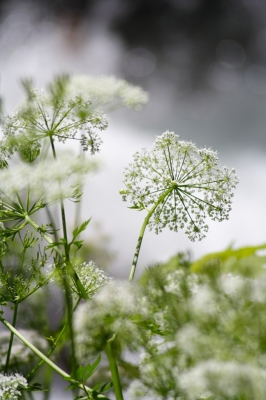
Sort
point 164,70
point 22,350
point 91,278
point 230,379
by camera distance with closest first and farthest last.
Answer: point 230,379 < point 91,278 < point 22,350 < point 164,70

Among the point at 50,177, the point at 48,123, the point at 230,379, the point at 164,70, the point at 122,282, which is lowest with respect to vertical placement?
the point at 230,379

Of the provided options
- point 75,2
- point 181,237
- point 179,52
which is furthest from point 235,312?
point 75,2

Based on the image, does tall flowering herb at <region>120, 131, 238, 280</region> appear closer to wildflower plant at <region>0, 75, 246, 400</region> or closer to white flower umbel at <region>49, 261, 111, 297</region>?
wildflower plant at <region>0, 75, 246, 400</region>

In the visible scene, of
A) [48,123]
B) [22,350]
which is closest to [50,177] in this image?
[48,123]

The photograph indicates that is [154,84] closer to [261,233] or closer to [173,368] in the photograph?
[261,233]

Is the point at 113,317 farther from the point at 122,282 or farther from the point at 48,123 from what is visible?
the point at 48,123

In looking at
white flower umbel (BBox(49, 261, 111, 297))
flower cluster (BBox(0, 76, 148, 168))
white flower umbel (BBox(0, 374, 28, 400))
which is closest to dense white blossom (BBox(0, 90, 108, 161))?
flower cluster (BBox(0, 76, 148, 168))
